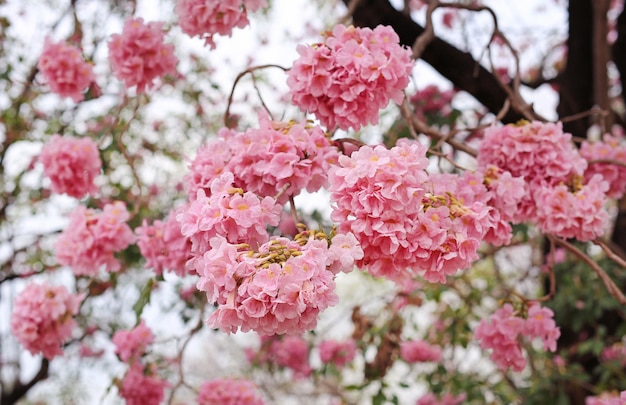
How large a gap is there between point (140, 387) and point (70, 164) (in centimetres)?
76

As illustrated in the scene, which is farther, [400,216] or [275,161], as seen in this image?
[275,161]

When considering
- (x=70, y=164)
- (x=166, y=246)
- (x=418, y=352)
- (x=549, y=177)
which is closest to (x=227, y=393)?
(x=166, y=246)

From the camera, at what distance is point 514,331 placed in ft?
5.99

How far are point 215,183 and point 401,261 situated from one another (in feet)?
1.23

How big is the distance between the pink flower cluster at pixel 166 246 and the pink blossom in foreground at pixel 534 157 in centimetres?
80

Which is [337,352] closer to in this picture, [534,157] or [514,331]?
[514,331]

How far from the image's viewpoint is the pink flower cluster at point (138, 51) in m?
2.13

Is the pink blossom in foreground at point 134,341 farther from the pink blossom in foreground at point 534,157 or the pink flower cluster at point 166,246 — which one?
the pink blossom in foreground at point 534,157

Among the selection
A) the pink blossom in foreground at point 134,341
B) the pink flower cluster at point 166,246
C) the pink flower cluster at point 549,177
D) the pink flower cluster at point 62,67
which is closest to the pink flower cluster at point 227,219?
the pink flower cluster at point 166,246

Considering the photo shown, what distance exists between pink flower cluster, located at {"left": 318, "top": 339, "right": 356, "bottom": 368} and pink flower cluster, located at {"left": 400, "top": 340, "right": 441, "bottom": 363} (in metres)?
0.26

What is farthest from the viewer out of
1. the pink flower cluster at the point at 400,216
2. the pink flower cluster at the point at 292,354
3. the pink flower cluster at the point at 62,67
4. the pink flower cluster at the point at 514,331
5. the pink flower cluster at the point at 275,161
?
the pink flower cluster at the point at 292,354

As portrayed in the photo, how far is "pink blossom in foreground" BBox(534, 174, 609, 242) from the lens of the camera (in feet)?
5.34

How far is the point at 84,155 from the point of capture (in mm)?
2246

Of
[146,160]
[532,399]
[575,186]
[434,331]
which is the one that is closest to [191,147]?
[146,160]
